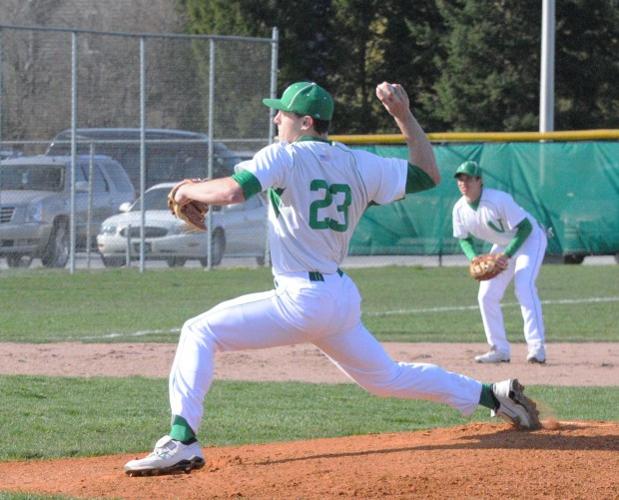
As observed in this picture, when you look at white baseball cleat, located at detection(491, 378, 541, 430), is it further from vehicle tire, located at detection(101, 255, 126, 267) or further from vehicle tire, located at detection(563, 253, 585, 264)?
vehicle tire, located at detection(563, 253, 585, 264)

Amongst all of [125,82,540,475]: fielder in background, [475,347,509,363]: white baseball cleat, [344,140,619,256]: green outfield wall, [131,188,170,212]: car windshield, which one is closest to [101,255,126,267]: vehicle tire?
[131,188,170,212]: car windshield

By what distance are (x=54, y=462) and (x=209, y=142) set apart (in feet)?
46.2

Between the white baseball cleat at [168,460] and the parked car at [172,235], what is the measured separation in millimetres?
13832

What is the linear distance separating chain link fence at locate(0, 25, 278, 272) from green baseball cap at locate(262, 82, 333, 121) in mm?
13518

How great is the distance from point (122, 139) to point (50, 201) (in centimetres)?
157

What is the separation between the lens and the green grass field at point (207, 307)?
24.1ft

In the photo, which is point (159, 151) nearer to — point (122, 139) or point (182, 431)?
point (122, 139)

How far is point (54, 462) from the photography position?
6223 mm

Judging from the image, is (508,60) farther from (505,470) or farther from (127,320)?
(505,470)

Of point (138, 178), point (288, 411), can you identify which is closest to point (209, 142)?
point (138, 178)

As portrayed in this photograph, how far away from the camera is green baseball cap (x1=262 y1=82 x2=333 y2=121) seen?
5629 millimetres

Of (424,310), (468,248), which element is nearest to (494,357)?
(468,248)

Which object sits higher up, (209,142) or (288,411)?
(209,142)

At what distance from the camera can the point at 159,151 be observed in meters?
20.1
